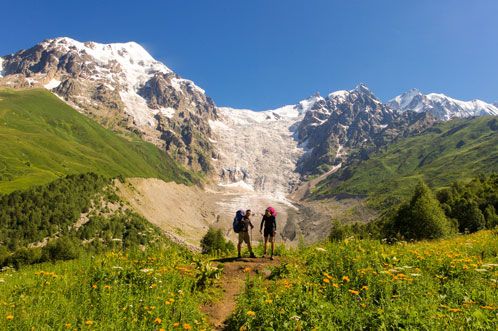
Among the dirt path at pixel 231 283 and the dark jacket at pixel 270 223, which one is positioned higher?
the dark jacket at pixel 270 223

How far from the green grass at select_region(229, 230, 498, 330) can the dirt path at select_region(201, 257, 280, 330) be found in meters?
1.31

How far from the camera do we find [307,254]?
810 inches

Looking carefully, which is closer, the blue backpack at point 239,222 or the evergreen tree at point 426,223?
the blue backpack at point 239,222

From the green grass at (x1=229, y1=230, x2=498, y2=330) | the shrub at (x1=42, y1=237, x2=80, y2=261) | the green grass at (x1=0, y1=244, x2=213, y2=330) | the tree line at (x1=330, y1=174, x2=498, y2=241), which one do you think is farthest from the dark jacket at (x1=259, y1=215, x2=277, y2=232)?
the shrub at (x1=42, y1=237, x2=80, y2=261)

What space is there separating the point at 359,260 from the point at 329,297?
10.6 ft

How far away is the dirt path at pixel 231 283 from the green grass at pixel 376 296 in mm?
1312

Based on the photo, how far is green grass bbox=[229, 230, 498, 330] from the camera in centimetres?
959

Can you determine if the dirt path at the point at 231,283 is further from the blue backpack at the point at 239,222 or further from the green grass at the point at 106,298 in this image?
the blue backpack at the point at 239,222

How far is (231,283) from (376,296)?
294 inches

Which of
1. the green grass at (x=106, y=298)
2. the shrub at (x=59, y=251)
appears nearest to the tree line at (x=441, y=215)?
the green grass at (x=106, y=298)

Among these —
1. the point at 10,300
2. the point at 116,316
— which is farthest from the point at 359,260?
the point at 10,300

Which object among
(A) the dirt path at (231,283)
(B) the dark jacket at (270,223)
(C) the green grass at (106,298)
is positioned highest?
(B) the dark jacket at (270,223)

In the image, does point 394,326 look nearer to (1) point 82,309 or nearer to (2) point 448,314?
(2) point 448,314

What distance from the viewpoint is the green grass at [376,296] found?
959cm
